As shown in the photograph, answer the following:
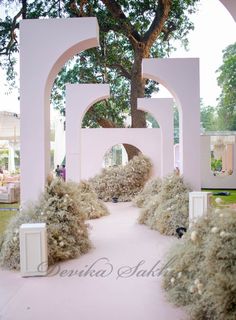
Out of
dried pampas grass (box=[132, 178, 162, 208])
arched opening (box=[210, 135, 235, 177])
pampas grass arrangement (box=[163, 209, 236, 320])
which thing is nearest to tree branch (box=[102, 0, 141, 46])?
arched opening (box=[210, 135, 235, 177])

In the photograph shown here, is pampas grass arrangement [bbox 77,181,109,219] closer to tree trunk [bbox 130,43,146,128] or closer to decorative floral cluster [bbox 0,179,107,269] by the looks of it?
Answer: decorative floral cluster [bbox 0,179,107,269]

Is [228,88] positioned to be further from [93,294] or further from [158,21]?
[93,294]

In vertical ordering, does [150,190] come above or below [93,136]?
below

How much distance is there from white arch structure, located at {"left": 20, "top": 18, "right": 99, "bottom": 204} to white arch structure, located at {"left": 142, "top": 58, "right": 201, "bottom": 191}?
2.25 metres

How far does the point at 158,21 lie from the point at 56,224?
35.6ft

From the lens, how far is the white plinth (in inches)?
179

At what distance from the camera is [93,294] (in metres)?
3.99

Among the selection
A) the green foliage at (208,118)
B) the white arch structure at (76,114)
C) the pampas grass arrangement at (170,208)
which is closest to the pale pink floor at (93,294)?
the pampas grass arrangement at (170,208)

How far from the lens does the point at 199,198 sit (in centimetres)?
635

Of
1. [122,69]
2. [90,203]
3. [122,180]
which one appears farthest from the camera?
[122,69]

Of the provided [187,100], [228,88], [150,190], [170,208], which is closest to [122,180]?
[150,190]

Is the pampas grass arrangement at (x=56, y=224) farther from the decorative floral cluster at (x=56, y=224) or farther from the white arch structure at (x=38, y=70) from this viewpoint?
the white arch structure at (x=38, y=70)

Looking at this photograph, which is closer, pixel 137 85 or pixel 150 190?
pixel 150 190

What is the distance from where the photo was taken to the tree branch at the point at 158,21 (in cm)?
1359
